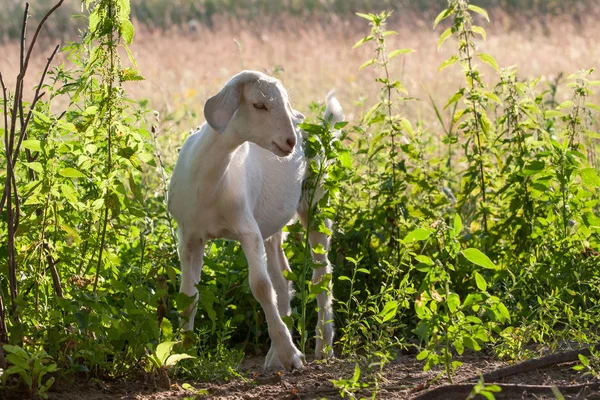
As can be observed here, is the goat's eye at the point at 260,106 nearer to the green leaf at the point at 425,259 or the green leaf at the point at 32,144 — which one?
the green leaf at the point at 32,144

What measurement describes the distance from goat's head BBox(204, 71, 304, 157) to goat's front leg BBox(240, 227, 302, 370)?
535mm

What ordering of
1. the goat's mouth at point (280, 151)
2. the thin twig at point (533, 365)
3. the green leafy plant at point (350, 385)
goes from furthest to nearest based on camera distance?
the goat's mouth at point (280, 151), the thin twig at point (533, 365), the green leafy plant at point (350, 385)

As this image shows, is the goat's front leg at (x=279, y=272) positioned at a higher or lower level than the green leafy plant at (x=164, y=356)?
higher

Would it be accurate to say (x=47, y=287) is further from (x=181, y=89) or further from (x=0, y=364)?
(x=181, y=89)

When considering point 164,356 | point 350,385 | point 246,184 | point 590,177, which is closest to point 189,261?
point 246,184

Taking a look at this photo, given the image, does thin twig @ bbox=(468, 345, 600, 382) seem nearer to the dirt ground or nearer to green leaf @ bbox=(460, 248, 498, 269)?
the dirt ground

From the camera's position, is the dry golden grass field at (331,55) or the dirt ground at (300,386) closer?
the dirt ground at (300,386)

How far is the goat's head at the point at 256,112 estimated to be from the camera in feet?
15.3

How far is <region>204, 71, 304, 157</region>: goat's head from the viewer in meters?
4.66

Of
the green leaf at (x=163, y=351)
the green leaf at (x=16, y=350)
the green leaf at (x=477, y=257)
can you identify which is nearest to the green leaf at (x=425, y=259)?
the green leaf at (x=477, y=257)

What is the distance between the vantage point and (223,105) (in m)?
4.70

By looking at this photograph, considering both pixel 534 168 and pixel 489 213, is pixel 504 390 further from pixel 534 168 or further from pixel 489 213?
pixel 489 213

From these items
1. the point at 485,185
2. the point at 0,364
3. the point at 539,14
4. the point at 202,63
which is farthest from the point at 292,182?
the point at 539,14

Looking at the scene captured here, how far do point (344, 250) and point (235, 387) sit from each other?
219cm
